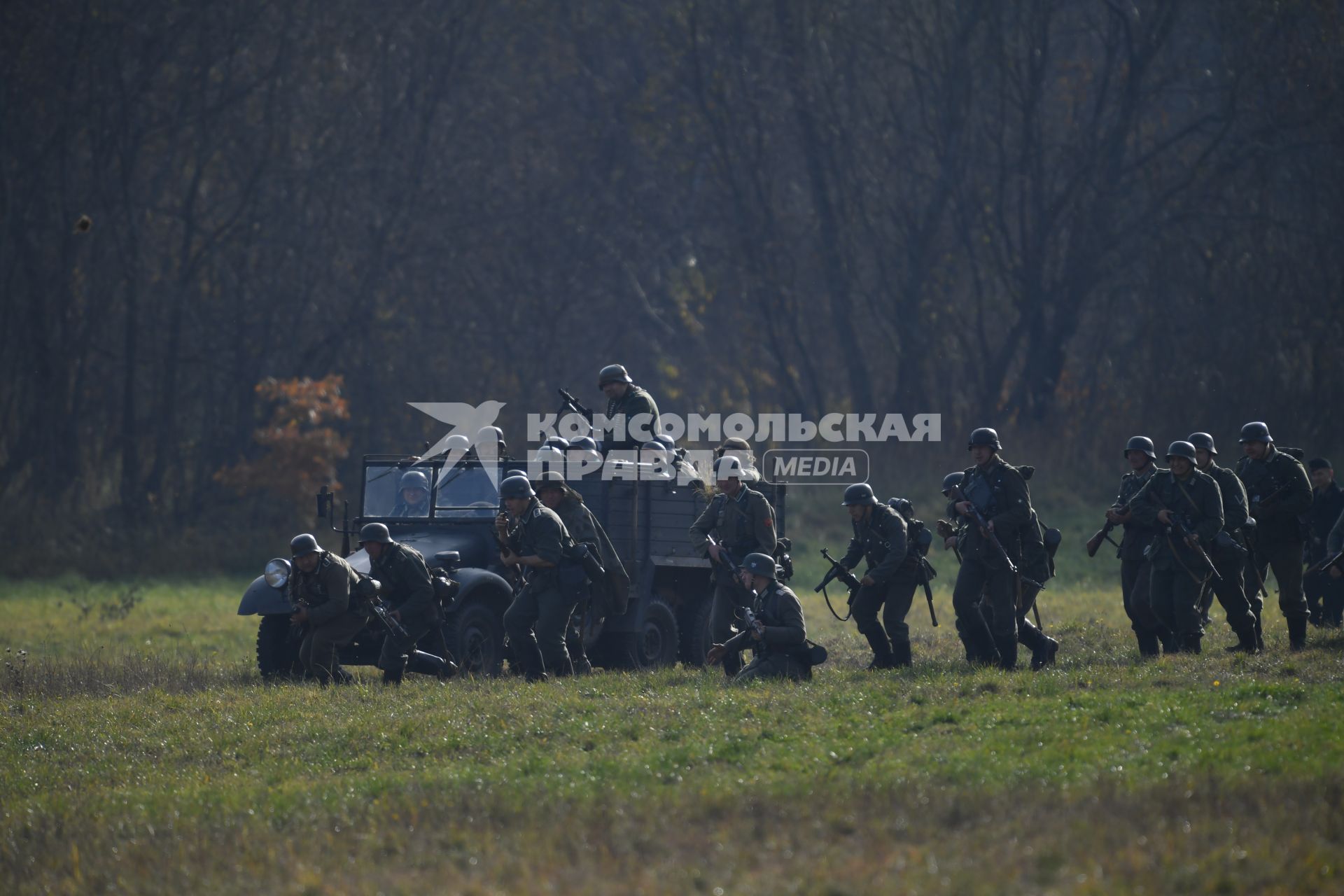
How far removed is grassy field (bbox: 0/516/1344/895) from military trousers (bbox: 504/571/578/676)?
0.40m

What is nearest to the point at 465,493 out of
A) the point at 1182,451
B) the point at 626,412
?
the point at 626,412

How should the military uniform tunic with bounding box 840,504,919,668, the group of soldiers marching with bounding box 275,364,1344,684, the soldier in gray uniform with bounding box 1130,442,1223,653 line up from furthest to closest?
the military uniform tunic with bounding box 840,504,919,668 → the group of soldiers marching with bounding box 275,364,1344,684 → the soldier in gray uniform with bounding box 1130,442,1223,653

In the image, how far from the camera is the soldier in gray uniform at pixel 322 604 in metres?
13.8

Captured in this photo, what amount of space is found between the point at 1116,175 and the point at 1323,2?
5151mm

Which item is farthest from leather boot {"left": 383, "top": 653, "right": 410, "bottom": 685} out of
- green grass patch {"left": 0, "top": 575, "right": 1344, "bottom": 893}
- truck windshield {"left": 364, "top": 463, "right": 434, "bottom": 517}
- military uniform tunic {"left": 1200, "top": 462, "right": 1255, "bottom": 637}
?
military uniform tunic {"left": 1200, "top": 462, "right": 1255, "bottom": 637}

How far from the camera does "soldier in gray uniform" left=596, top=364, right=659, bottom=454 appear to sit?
1638cm

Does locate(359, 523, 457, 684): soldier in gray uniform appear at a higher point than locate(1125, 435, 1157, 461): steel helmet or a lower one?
lower

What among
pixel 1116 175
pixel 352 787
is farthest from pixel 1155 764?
pixel 1116 175

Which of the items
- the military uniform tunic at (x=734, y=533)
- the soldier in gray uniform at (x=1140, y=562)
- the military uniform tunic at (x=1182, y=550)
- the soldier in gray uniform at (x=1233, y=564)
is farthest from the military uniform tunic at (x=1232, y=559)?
the military uniform tunic at (x=734, y=533)

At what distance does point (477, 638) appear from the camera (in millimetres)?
15039

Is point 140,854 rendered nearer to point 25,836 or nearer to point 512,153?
point 25,836

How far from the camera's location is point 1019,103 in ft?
122

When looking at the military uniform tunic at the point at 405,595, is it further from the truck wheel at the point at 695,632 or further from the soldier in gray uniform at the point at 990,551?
the soldier in gray uniform at the point at 990,551

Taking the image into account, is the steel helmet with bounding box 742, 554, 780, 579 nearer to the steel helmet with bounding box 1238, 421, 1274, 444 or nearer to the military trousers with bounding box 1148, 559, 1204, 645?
the military trousers with bounding box 1148, 559, 1204, 645
